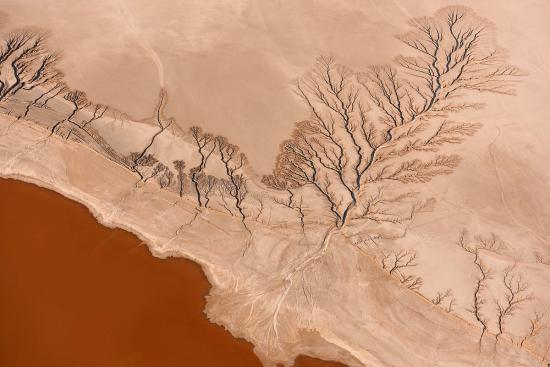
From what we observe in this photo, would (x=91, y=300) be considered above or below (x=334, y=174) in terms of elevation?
below

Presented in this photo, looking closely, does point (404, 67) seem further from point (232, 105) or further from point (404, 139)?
point (232, 105)

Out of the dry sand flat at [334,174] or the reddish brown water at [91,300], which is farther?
the dry sand flat at [334,174]

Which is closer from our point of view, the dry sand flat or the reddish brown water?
the reddish brown water

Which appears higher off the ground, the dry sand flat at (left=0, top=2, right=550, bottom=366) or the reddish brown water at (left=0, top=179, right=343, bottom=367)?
the dry sand flat at (left=0, top=2, right=550, bottom=366)

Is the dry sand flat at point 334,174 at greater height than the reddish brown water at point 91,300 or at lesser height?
greater
